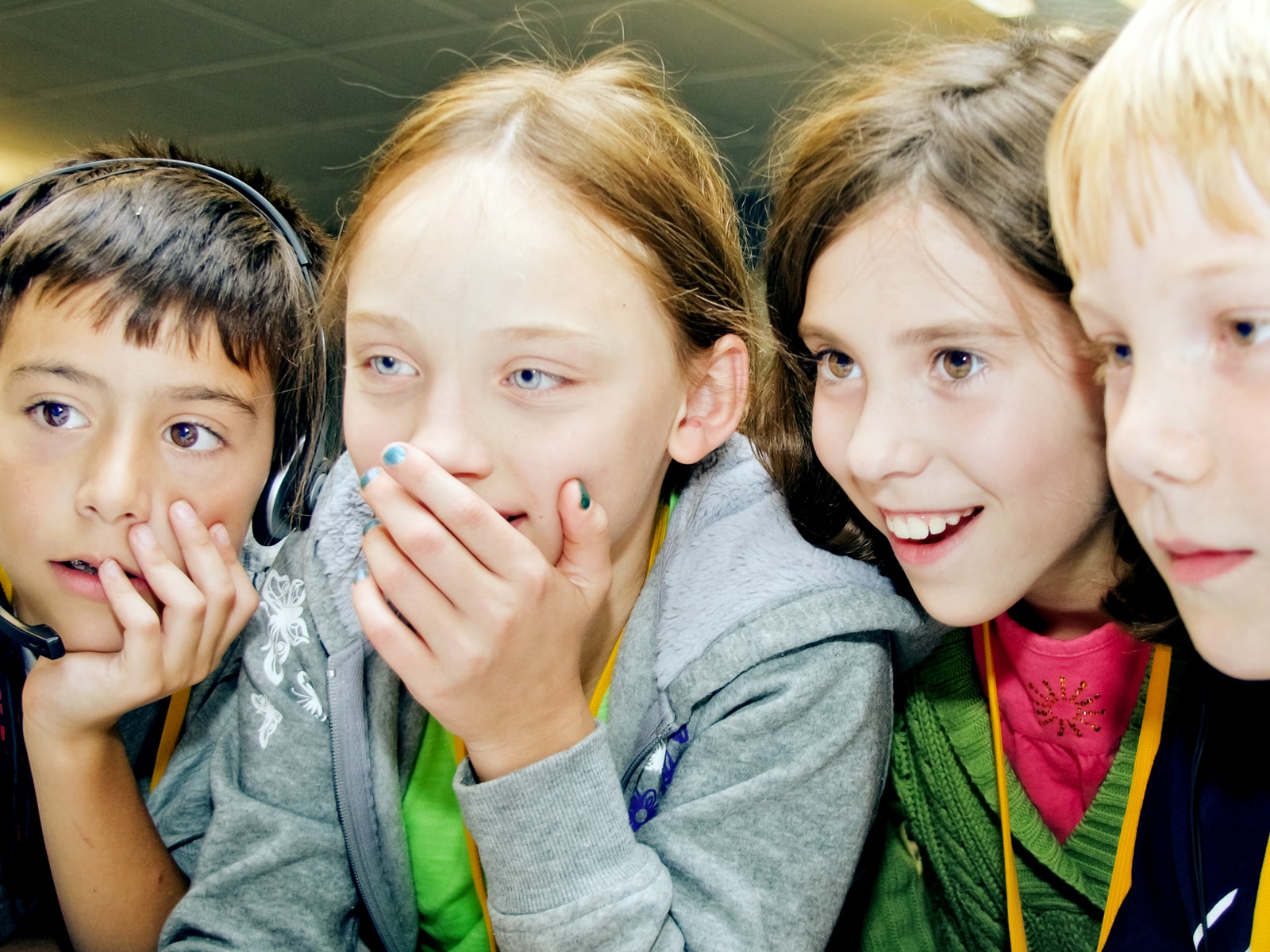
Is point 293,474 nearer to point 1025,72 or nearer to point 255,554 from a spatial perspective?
point 255,554

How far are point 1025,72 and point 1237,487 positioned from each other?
0.38m

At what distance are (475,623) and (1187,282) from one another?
50 centimetres

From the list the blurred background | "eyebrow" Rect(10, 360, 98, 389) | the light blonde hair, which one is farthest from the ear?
the blurred background

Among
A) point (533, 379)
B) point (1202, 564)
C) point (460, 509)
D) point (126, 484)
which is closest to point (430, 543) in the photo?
point (460, 509)

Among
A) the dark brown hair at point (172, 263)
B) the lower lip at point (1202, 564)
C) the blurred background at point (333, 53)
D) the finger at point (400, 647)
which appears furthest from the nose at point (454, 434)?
the blurred background at point (333, 53)

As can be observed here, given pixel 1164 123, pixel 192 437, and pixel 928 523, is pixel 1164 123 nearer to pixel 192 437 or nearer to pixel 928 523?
pixel 928 523

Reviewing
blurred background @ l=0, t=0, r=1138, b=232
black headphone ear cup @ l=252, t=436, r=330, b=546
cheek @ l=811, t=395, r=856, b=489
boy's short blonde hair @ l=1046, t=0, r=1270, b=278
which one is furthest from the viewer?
blurred background @ l=0, t=0, r=1138, b=232

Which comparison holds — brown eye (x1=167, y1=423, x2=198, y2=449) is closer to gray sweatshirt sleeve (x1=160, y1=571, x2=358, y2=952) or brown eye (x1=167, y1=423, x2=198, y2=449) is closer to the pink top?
gray sweatshirt sleeve (x1=160, y1=571, x2=358, y2=952)

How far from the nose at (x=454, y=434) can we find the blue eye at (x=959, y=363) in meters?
0.33

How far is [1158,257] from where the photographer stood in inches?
21.6

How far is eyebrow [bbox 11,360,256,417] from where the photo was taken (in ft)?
2.78

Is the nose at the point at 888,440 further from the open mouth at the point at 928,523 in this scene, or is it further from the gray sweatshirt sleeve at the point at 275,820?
the gray sweatshirt sleeve at the point at 275,820

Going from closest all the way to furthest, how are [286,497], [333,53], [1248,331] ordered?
[1248,331]
[286,497]
[333,53]

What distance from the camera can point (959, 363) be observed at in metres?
0.77
